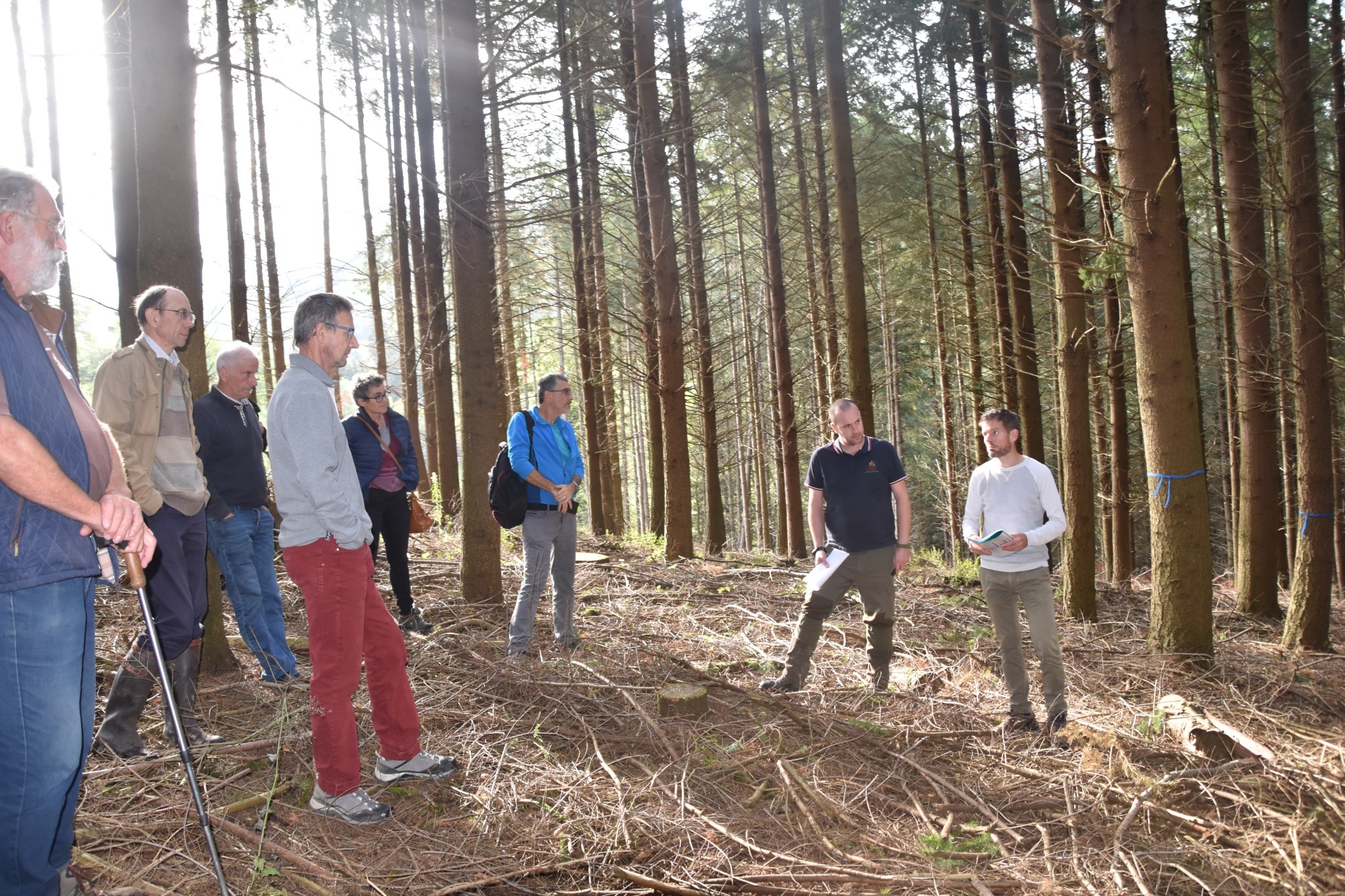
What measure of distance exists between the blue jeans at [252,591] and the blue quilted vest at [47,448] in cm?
280

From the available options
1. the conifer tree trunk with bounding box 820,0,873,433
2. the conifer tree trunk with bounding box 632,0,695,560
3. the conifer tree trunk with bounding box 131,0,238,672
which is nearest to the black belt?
the conifer tree trunk with bounding box 131,0,238,672

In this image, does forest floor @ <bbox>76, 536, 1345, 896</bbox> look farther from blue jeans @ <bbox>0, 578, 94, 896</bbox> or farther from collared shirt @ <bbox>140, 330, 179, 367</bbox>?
collared shirt @ <bbox>140, 330, 179, 367</bbox>

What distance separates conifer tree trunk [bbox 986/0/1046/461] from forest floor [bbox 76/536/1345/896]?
5.68 meters

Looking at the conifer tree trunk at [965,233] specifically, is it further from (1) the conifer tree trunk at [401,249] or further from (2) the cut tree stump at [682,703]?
(2) the cut tree stump at [682,703]

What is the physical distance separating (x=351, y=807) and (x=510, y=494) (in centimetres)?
259

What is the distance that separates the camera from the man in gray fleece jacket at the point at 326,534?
3326 mm

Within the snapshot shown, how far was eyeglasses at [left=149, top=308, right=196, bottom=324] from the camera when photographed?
12.9 feet

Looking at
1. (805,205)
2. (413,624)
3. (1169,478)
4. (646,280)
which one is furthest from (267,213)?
(1169,478)

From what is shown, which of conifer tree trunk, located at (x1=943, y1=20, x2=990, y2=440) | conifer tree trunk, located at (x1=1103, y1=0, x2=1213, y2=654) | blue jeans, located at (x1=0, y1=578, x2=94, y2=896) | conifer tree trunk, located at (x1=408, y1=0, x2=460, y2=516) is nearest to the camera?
blue jeans, located at (x1=0, y1=578, x2=94, y2=896)

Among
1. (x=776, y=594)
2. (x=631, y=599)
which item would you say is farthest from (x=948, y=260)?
(x=631, y=599)

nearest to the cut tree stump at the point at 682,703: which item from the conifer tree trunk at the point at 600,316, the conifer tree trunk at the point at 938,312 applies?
the conifer tree trunk at the point at 600,316

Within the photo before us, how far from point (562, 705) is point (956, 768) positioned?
222 centimetres

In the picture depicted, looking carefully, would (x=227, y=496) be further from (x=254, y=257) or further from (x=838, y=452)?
(x=254, y=257)

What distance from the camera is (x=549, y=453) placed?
575cm
